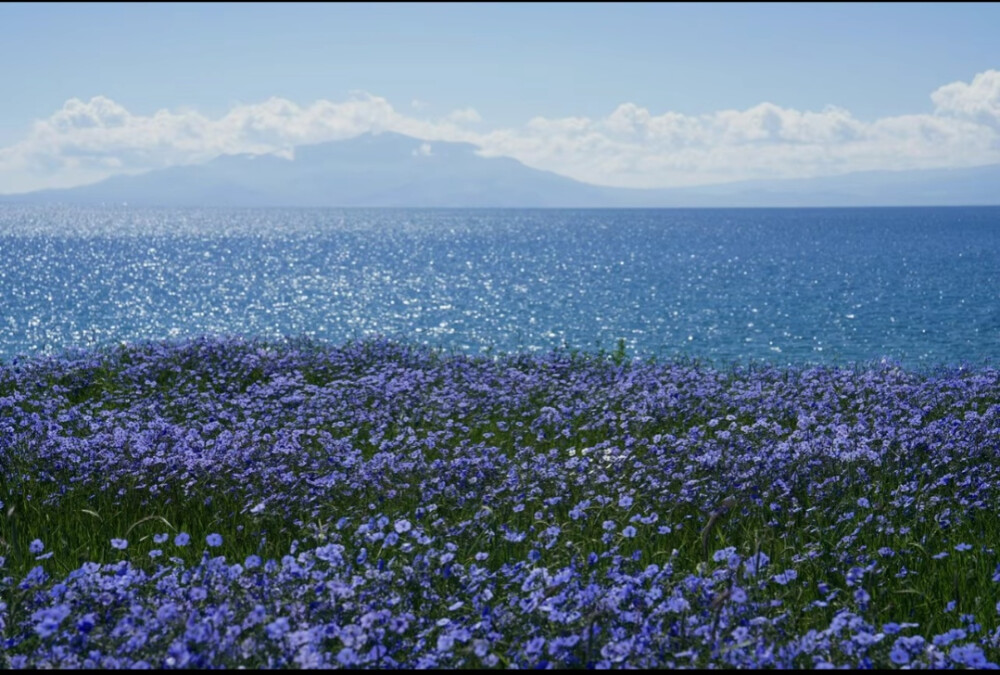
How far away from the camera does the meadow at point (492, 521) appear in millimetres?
4586

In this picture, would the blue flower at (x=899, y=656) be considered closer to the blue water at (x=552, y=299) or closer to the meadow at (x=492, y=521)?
the meadow at (x=492, y=521)

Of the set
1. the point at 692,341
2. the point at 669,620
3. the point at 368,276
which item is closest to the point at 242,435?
the point at 669,620

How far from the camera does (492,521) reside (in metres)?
7.27

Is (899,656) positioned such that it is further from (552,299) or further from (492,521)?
(552,299)

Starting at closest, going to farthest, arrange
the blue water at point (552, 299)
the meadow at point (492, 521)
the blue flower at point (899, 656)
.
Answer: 1. the blue flower at point (899, 656)
2. the meadow at point (492, 521)
3. the blue water at point (552, 299)

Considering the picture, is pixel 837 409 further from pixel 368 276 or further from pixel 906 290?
pixel 368 276

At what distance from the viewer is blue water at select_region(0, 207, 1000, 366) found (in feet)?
125

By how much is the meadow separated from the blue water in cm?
843

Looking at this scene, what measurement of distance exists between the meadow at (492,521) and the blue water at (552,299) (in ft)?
27.7

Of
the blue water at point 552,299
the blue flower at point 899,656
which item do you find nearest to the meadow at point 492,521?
the blue flower at point 899,656

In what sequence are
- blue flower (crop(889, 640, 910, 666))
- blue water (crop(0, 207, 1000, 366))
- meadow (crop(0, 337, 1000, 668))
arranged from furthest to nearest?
1. blue water (crop(0, 207, 1000, 366))
2. meadow (crop(0, 337, 1000, 668))
3. blue flower (crop(889, 640, 910, 666))

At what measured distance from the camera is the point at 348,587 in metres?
4.82

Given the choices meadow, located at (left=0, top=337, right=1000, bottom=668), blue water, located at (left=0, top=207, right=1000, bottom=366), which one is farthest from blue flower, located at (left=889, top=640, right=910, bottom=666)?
blue water, located at (left=0, top=207, right=1000, bottom=366)

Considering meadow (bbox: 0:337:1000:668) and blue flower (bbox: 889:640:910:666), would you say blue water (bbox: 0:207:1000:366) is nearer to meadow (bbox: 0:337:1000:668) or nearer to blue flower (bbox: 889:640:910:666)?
meadow (bbox: 0:337:1000:668)
